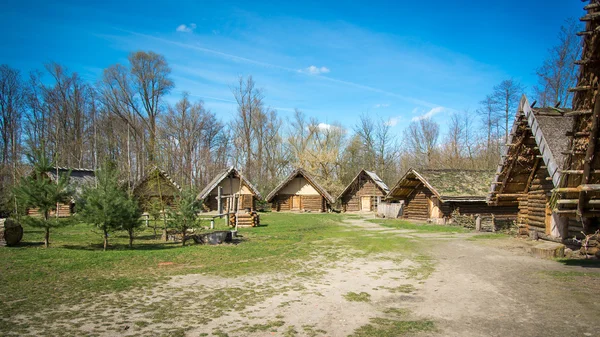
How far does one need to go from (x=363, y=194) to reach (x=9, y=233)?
3438cm

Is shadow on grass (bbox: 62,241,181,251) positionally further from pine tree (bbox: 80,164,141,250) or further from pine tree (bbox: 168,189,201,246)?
pine tree (bbox: 168,189,201,246)

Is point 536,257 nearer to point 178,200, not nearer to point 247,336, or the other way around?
point 247,336

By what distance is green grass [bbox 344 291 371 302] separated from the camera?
802cm

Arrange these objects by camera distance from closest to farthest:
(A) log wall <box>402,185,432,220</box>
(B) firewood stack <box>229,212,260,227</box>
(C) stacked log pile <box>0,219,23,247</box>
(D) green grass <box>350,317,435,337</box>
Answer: (D) green grass <box>350,317,435,337</box> < (C) stacked log pile <box>0,219,23,247</box> < (B) firewood stack <box>229,212,260,227</box> < (A) log wall <box>402,185,432,220</box>

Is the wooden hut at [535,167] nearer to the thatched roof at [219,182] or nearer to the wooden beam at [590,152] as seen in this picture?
the wooden beam at [590,152]

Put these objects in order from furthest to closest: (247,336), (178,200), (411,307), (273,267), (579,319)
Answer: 1. (178,200)
2. (273,267)
3. (411,307)
4. (579,319)
5. (247,336)

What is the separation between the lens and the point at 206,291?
28.3 ft

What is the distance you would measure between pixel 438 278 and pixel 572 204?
4.78 meters

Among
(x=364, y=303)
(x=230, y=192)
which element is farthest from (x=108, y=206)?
(x=230, y=192)

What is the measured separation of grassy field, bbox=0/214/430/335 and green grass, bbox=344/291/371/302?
231 cm

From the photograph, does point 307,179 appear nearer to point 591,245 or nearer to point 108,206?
point 108,206

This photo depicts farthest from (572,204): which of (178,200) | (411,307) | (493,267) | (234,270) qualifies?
(178,200)

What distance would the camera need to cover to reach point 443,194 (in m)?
26.6

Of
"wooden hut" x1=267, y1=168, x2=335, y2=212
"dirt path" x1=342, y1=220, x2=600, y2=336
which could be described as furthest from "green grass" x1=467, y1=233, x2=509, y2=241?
"wooden hut" x1=267, y1=168, x2=335, y2=212
